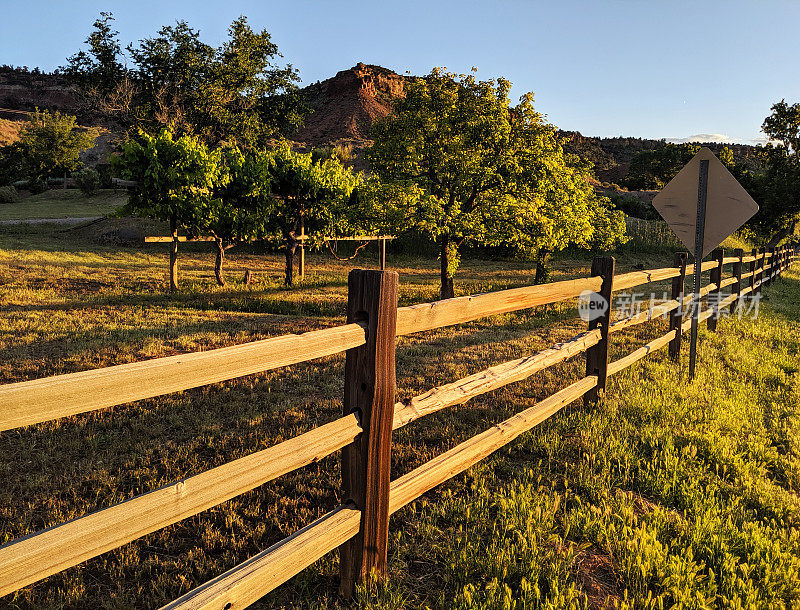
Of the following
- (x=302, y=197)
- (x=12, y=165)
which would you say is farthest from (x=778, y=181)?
(x=12, y=165)

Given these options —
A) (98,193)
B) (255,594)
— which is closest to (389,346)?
(255,594)

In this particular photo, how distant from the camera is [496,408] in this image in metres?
5.61

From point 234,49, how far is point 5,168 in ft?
121

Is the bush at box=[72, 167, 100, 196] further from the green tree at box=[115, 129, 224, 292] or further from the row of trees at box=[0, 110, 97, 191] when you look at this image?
the green tree at box=[115, 129, 224, 292]

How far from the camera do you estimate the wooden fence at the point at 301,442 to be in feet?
4.90

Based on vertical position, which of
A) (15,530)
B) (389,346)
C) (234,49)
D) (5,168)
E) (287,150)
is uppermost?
(234,49)

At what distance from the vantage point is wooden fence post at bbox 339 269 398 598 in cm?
246

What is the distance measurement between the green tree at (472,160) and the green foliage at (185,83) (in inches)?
1080

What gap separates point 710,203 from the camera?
6.39m

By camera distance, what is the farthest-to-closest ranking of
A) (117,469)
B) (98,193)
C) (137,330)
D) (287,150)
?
(98,193)
(287,150)
(137,330)
(117,469)

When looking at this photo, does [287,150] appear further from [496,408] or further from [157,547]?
[157,547]

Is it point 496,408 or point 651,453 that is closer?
point 651,453

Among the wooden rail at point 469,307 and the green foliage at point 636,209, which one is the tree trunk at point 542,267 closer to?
the wooden rail at point 469,307

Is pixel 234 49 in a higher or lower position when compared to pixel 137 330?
higher
